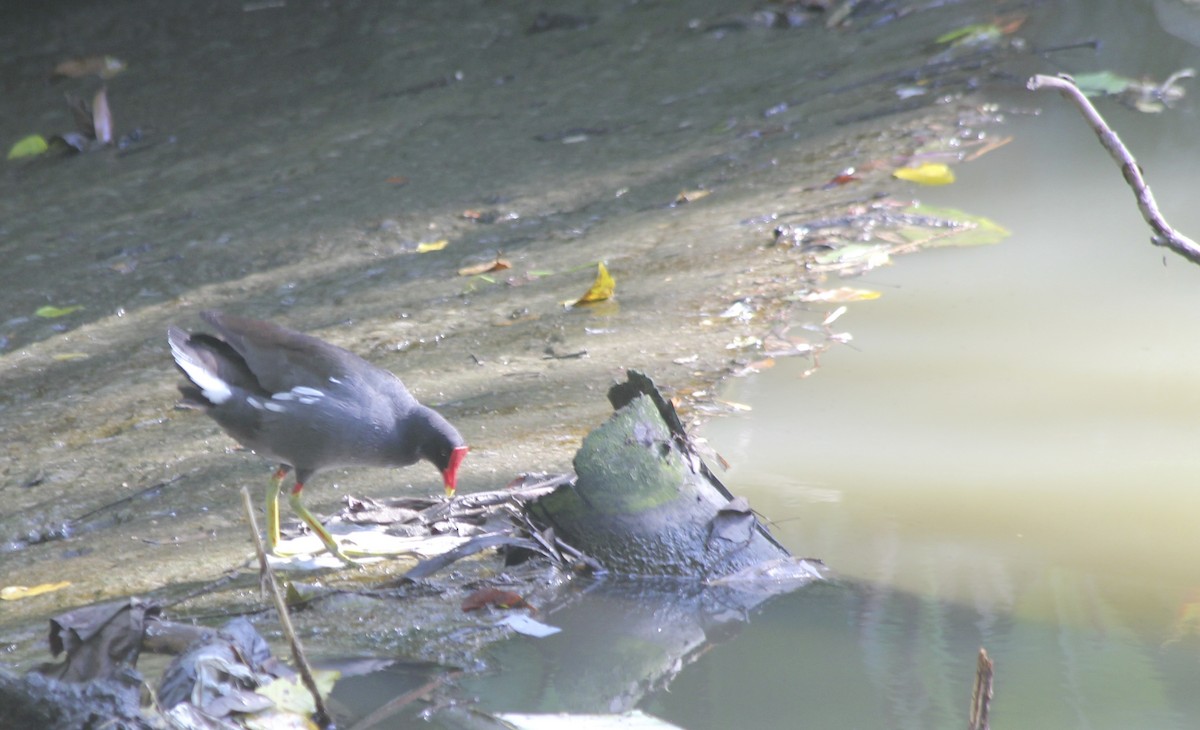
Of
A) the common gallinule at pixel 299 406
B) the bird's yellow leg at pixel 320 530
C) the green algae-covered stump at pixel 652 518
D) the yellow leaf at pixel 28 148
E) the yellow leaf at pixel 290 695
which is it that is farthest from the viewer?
the yellow leaf at pixel 28 148

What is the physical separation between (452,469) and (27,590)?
876 millimetres

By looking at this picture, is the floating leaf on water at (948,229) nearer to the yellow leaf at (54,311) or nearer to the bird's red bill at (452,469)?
the bird's red bill at (452,469)

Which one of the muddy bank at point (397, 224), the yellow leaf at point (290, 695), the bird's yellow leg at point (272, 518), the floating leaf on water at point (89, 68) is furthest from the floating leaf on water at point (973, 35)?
the floating leaf on water at point (89, 68)

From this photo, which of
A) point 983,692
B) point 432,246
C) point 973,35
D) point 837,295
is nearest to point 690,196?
point 432,246

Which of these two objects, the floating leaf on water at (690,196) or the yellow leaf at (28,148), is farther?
the yellow leaf at (28,148)

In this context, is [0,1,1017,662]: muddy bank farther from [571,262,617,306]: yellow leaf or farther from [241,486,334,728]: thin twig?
[241,486,334,728]: thin twig

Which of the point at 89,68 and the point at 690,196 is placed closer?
the point at 690,196

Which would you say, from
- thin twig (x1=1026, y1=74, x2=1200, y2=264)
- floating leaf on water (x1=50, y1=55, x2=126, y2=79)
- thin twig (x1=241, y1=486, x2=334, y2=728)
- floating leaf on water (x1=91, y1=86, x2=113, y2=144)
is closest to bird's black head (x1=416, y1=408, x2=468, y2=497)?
thin twig (x1=241, y1=486, x2=334, y2=728)

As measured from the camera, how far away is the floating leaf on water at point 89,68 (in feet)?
24.8

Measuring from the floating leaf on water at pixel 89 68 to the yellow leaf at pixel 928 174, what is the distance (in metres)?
5.13

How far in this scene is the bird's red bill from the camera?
9.02ft

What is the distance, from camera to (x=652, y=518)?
2400mm

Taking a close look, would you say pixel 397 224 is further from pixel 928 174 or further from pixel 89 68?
pixel 89 68

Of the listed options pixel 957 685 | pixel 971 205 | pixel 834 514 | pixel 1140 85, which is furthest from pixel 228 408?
pixel 1140 85
